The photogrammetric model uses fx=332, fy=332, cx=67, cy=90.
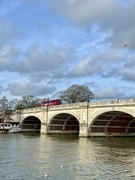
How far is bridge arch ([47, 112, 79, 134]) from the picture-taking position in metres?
81.1

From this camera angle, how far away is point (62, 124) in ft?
275

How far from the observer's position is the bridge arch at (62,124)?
266 feet

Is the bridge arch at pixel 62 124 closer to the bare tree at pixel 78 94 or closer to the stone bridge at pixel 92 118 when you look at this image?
the stone bridge at pixel 92 118

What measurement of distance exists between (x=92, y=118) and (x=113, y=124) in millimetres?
6787

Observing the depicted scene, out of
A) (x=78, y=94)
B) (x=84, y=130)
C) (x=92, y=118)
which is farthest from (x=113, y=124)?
(x=78, y=94)

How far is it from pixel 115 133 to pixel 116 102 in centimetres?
1230

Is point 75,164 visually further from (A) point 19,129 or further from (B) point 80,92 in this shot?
(B) point 80,92

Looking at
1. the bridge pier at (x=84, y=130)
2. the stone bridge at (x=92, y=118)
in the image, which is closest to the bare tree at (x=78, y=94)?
the stone bridge at (x=92, y=118)

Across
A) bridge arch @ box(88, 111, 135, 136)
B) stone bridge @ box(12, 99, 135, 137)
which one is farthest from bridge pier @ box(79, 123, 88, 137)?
bridge arch @ box(88, 111, 135, 136)

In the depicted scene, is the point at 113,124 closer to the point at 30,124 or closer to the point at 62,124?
the point at 62,124

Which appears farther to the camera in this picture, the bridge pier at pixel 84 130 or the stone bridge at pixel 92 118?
the bridge pier at pixel 84 130

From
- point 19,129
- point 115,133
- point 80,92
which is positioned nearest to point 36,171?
point 115,133

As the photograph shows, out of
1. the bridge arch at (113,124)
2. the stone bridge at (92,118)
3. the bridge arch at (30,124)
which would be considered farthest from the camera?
the bridge arch at (30,124)

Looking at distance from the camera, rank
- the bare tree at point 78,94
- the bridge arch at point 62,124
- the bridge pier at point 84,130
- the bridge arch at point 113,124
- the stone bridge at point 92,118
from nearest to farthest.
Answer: the stone bridge at point 92,118, the bridge pier at point 84,130, the bridge arch at point 113,124, the bridge arch at point 62,124, the bare tree at point 78,94
